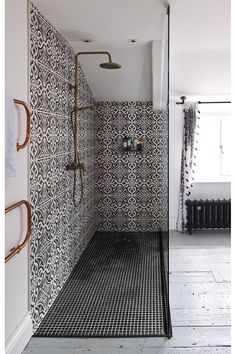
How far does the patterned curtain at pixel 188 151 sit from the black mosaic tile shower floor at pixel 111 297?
3.64ft

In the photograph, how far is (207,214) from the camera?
520 centimetres

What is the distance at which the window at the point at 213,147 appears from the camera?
539 centimetres

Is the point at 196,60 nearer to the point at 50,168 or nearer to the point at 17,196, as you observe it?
the point at 50,168

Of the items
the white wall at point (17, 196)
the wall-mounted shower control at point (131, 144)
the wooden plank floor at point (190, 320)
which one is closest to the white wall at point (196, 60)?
the wall-mounted shower control at point (131, 144)

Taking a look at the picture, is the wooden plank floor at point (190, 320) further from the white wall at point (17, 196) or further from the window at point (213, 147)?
the window at point (213, 147)

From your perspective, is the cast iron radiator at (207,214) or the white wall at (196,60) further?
the cast iron radiator at (207,214)

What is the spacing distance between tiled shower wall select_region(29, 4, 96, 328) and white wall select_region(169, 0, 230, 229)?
997mm

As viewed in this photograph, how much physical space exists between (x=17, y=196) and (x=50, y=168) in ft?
2.25

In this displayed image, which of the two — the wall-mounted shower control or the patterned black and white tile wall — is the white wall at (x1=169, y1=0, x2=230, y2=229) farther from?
the wall-mounted shower control

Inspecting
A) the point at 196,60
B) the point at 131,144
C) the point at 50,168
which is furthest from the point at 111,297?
the point at 196,60

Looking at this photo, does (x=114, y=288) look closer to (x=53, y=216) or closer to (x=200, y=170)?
(x=53, y=216)

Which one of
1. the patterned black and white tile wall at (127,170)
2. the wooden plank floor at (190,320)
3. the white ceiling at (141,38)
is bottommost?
the wooden plank floor at (190,320)
